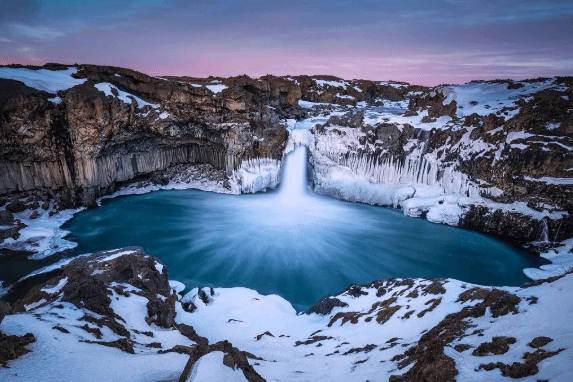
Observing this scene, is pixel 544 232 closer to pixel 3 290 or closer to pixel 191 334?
pixel 191 334

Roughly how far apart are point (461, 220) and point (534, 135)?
296 inches

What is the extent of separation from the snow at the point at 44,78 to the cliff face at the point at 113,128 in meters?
0.07

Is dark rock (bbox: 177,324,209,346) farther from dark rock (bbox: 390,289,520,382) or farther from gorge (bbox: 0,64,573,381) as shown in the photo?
dark rock (bbox: 390,289,520,382)

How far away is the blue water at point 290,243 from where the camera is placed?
18219mm

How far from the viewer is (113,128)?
26.6 meters

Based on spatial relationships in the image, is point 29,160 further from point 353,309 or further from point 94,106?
point 353,309

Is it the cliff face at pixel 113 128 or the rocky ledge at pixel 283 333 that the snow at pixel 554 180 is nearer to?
the rocky ledge at pixel 283 333

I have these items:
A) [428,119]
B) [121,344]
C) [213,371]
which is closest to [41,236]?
[121,344]

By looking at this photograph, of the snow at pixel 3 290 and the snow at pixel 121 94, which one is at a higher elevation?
the snow at pixel 121 94

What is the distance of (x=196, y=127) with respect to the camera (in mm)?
31234

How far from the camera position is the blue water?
717 inches

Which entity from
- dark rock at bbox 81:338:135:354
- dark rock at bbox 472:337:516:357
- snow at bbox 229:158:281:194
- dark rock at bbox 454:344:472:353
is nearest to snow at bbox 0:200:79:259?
snow at bbox 229:158:281:194

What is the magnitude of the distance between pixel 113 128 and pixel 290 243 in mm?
17649

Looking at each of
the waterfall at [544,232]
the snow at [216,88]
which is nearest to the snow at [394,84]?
the snow at [216,88]
